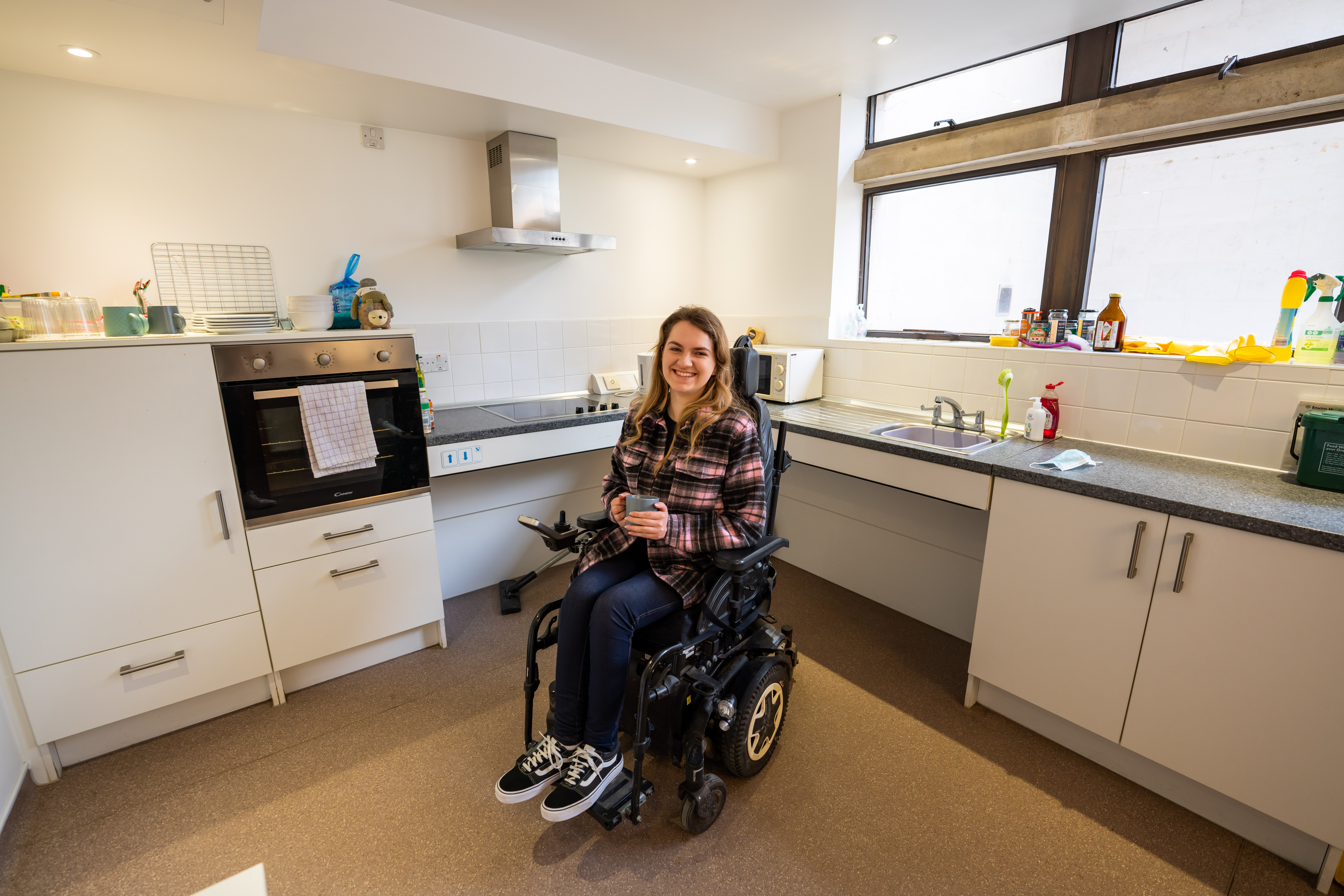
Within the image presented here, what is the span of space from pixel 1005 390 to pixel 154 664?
10.6 feet

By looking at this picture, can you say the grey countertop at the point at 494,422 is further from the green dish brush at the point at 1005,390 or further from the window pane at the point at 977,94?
the window pane at the point at 977,94

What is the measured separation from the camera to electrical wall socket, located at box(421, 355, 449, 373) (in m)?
2.89

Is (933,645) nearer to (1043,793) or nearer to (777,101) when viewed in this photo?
(1043,793)

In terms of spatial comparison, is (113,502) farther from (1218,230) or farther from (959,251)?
(1218,230)

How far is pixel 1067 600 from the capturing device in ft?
5.96

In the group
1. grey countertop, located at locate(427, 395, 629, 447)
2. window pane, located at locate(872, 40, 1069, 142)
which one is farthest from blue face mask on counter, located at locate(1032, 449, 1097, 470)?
grey countertop, located at locate(427, 395, 629, 447)

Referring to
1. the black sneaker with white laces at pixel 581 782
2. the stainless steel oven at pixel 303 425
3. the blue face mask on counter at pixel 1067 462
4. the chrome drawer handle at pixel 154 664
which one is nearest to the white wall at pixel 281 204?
the stainless steel oven at pixel 303 425

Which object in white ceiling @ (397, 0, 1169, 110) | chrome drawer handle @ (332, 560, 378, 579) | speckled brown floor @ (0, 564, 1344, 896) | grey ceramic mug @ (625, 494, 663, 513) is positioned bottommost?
speckled brown floor @ (0, 564, 1344, 896)

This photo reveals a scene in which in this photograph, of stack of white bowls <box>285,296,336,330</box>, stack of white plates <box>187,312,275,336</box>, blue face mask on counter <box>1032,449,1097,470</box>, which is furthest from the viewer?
stack of white bowls <box>285,296,336,330</box>

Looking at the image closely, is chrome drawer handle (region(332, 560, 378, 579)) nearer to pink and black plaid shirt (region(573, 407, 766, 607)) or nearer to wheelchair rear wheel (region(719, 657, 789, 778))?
pink and black plaid shirt (region(573, 407, 766, 607))

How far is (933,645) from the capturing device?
2.58 meters

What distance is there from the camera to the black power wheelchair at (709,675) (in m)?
1.53

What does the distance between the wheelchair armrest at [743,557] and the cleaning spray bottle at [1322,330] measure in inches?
70.1

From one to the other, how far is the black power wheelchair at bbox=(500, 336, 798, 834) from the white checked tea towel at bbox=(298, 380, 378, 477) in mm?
795
